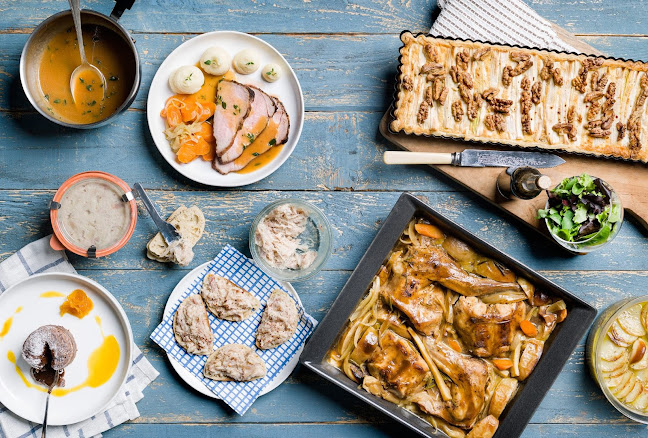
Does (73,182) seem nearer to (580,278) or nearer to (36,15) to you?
(36,15)

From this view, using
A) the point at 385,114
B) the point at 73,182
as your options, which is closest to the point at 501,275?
the point at 385,114

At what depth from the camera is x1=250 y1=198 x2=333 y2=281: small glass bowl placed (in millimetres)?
2738

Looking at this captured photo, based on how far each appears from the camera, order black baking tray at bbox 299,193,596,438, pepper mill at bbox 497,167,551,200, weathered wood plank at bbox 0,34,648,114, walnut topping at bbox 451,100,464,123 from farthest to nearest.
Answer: weathered wood plank at bbox 0,34,648,114
walnut topping at bbox 451,100,464,123
pepper mill at bbox 497,167,551,200
black baking tray at bbox 299,193,596,438

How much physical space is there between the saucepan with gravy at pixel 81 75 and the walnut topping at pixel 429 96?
4.53 feet

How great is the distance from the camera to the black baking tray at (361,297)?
2.54 metres

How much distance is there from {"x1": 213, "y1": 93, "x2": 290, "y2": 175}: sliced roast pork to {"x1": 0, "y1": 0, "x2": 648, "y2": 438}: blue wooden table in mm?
145

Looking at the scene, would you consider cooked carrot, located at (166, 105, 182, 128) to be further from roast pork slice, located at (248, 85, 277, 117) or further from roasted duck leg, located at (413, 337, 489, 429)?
roasted duck leg, located at (413, 337, 489, 429)

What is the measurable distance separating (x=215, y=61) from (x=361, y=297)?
1.34 meters

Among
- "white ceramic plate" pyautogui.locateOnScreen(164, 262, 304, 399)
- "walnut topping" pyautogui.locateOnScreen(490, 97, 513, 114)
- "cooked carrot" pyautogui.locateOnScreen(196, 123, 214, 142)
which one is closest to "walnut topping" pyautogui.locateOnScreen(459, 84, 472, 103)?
"walnut topping" pyautogui.locateOnScreen(490, 97, 513, 114)

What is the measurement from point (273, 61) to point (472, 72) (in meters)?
0.99

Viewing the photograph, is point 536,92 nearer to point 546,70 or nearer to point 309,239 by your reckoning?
point 546,70

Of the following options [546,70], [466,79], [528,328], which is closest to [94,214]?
[466,79]

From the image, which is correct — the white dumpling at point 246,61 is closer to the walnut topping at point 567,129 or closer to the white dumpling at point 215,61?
the white dumpling at point 215,61

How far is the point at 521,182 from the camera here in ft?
8.74
